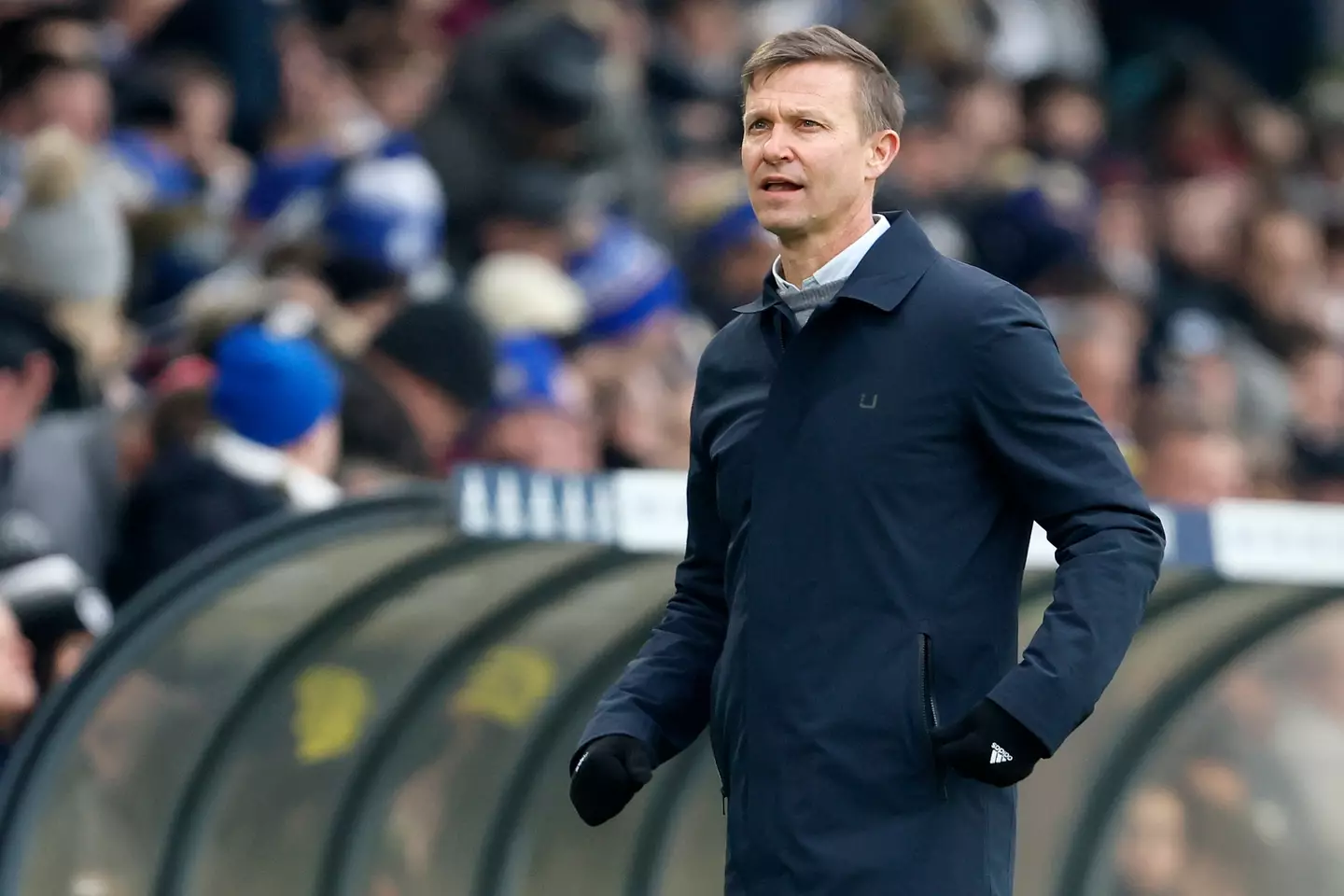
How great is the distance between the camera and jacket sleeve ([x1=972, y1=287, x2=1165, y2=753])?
130 inches

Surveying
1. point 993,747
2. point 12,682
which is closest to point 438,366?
point 12,682

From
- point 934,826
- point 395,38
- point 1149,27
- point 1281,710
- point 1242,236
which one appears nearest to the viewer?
point 934,826

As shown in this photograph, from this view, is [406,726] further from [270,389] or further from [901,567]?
[901,567]

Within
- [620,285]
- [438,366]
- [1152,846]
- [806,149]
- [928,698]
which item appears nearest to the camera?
[928,698]

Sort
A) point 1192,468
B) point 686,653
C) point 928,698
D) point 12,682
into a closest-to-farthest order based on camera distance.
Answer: point 928,698 → point 686,653 → point 12,682 → point 1192,468

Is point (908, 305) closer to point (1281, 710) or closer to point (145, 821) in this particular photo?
point (145, 821)

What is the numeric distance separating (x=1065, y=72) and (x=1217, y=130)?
1.23m

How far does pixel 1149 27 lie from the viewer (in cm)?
1767

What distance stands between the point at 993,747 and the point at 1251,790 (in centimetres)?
397

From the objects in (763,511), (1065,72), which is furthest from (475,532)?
(1065,72)

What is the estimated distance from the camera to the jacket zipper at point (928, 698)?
11.2 ft

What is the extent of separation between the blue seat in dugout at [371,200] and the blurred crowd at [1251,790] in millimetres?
3018

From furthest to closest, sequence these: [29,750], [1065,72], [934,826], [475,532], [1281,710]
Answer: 1. [1065,72]
2. [1281,710]
3. [475,532]
4. [29,750]
5. [934,826]

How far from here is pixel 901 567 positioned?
3449mm
